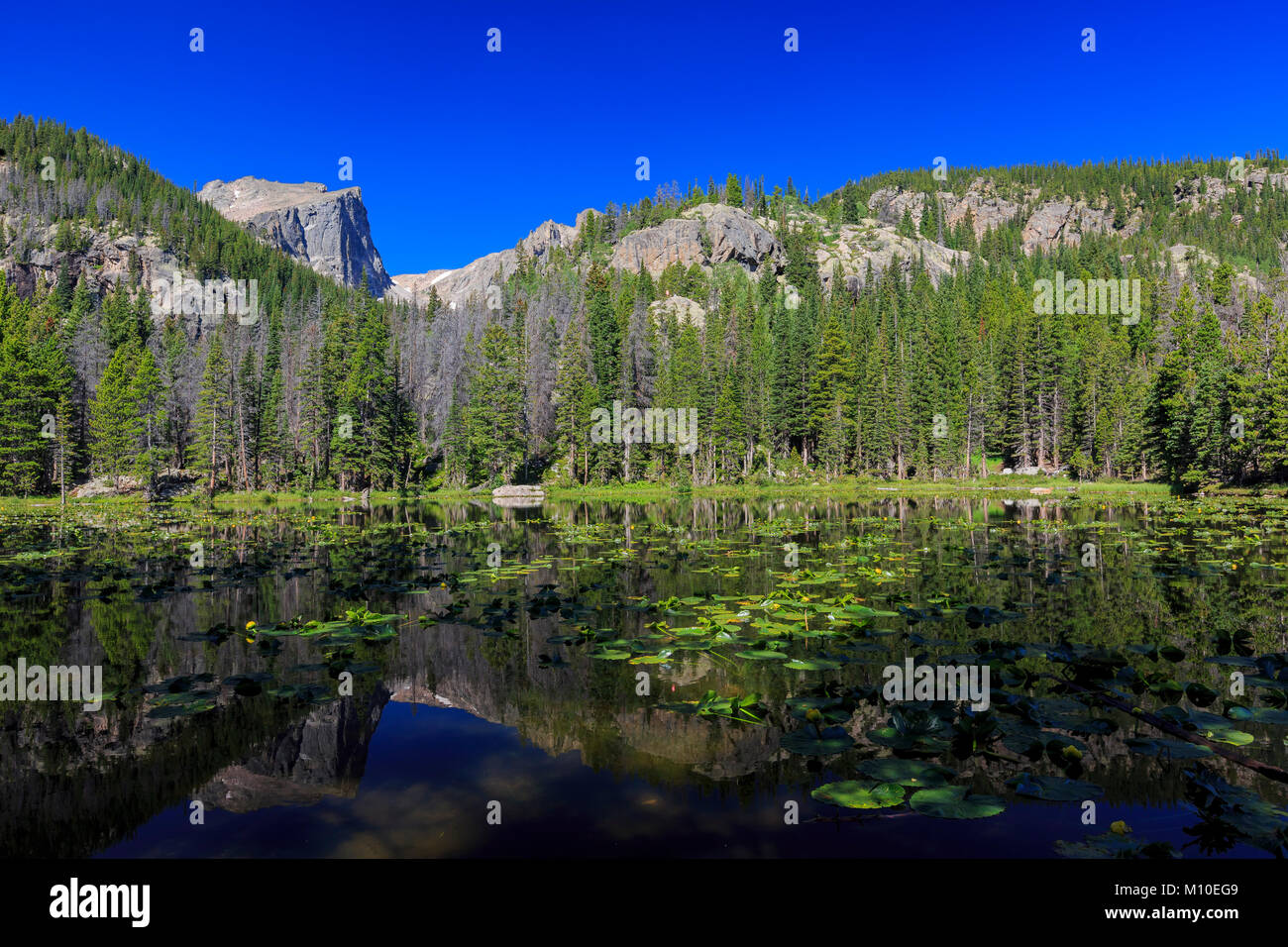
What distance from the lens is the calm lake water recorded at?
4.17m

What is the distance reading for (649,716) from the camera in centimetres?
614

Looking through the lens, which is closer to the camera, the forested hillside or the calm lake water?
the calm lake water

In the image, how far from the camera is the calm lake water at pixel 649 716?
4172 mm

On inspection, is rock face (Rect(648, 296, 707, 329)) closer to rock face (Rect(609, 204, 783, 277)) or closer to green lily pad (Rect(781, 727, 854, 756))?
rock face (Rect(609, 204, 783, 277))

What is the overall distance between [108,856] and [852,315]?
10840 cm

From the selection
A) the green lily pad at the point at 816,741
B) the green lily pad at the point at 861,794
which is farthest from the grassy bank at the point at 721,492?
the green lily pad at the point at 861,794

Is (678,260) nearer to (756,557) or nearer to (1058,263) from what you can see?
(1058,263)

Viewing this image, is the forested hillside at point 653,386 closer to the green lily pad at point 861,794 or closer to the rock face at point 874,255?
the rock face at point 874,255

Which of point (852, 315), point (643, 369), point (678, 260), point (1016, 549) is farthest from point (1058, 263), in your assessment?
point (1016, 549)

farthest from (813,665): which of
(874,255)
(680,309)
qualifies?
(874,255)

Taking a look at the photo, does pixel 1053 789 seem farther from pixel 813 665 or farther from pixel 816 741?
pixel 813 665

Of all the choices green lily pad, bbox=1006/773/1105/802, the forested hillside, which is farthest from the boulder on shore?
green lily pad, bbox=1006/773/1105/802

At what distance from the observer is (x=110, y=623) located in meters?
9.98

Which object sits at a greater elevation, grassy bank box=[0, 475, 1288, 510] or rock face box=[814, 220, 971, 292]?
rock face box=[814, 220, 971, 292]
